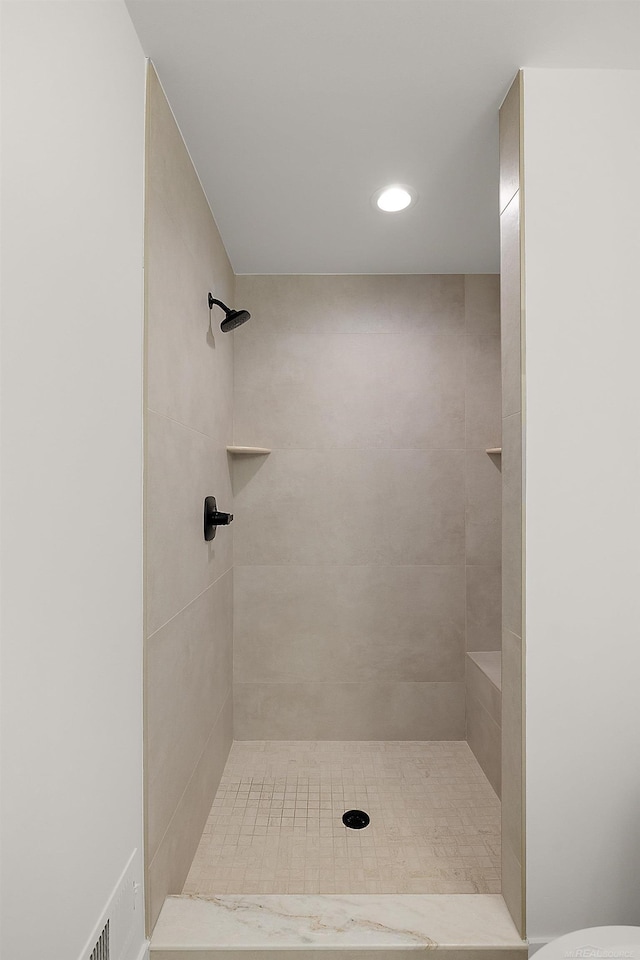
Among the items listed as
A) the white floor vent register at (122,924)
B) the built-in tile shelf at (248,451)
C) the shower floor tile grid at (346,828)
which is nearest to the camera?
the white floor vent register at (122,924)

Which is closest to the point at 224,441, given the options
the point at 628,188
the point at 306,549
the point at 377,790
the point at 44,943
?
the point at 306,549

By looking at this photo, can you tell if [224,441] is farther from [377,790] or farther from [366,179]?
[377,790]

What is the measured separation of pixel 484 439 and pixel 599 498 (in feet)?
4.70

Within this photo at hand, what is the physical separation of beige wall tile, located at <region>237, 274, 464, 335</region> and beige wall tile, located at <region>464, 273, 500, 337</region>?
0.04 meters

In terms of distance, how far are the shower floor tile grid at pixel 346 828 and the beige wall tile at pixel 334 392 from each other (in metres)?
1.38

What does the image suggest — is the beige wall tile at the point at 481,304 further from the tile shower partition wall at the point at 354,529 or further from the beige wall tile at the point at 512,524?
the beige wall tile at the point at 512,524

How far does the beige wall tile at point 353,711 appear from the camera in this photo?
2.88 m

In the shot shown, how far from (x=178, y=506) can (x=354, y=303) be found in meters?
1.56

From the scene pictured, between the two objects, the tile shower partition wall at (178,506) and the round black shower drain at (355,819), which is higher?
the tile shower partition wall at (178,506)

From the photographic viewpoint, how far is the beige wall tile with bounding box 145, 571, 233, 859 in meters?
1.49

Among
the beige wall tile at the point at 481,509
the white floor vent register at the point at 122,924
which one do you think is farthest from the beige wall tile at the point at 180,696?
the beige wall tile at the point at 481,509

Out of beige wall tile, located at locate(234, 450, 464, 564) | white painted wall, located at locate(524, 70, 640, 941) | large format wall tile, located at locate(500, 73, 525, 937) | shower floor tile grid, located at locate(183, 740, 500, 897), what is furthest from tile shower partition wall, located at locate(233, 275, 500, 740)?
white painted wall, located at locate(524, 70, 640, 941)

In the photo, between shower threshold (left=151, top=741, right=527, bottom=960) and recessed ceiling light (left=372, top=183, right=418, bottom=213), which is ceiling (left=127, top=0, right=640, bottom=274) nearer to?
recessed ceiling light (left=372, top=183, right=418, bottom=213)

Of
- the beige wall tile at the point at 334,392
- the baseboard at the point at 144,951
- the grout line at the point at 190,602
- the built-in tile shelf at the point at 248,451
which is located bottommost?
the baseboard at the point at 144,951
